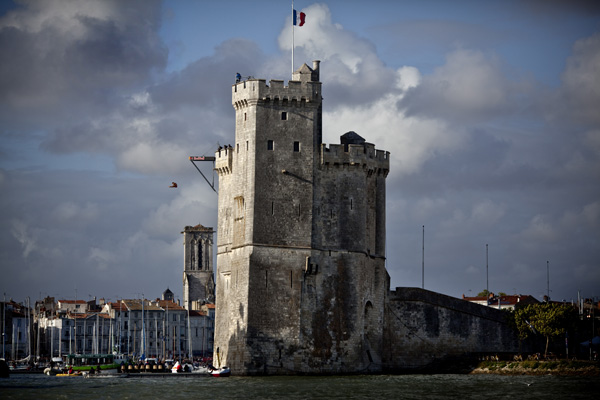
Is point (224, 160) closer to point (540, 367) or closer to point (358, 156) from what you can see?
point (358, 156)

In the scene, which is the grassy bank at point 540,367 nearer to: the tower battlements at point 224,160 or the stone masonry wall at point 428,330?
the stone masonry wall at point 428,330

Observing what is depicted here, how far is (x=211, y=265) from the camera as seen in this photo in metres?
134

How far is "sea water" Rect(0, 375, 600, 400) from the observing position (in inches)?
1909

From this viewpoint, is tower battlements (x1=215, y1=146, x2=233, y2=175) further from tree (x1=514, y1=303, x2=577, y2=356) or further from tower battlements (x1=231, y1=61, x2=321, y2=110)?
tree (x1=514, y1=303, x2=577, y2=356)

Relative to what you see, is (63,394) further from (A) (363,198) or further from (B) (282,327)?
(A) (363,198)

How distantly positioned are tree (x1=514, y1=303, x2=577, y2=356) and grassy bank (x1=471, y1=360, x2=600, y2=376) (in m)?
3.62

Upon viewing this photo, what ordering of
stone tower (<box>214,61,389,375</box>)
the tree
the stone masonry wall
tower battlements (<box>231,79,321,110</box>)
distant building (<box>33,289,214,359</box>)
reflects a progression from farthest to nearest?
distant building (<box>33,289,214,359</box>), the tree, the stone masonry wall, tower battlements (<box>231,79,321,110</box>), stone tower (<box>214,61,389,375</box>)

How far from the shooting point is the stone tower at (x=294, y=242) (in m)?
59.0

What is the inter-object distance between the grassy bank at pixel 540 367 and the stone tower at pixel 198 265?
7171 centimetres

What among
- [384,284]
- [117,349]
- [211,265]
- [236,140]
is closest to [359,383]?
[384,284]

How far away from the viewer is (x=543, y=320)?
216ft

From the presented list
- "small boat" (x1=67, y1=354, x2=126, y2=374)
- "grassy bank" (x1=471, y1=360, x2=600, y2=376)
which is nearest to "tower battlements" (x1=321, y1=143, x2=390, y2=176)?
"grassy bank" (x1=471, y1=360, x2=600, y2=376)

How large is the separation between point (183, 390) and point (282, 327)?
8017mm

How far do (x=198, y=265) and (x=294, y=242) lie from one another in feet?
249
